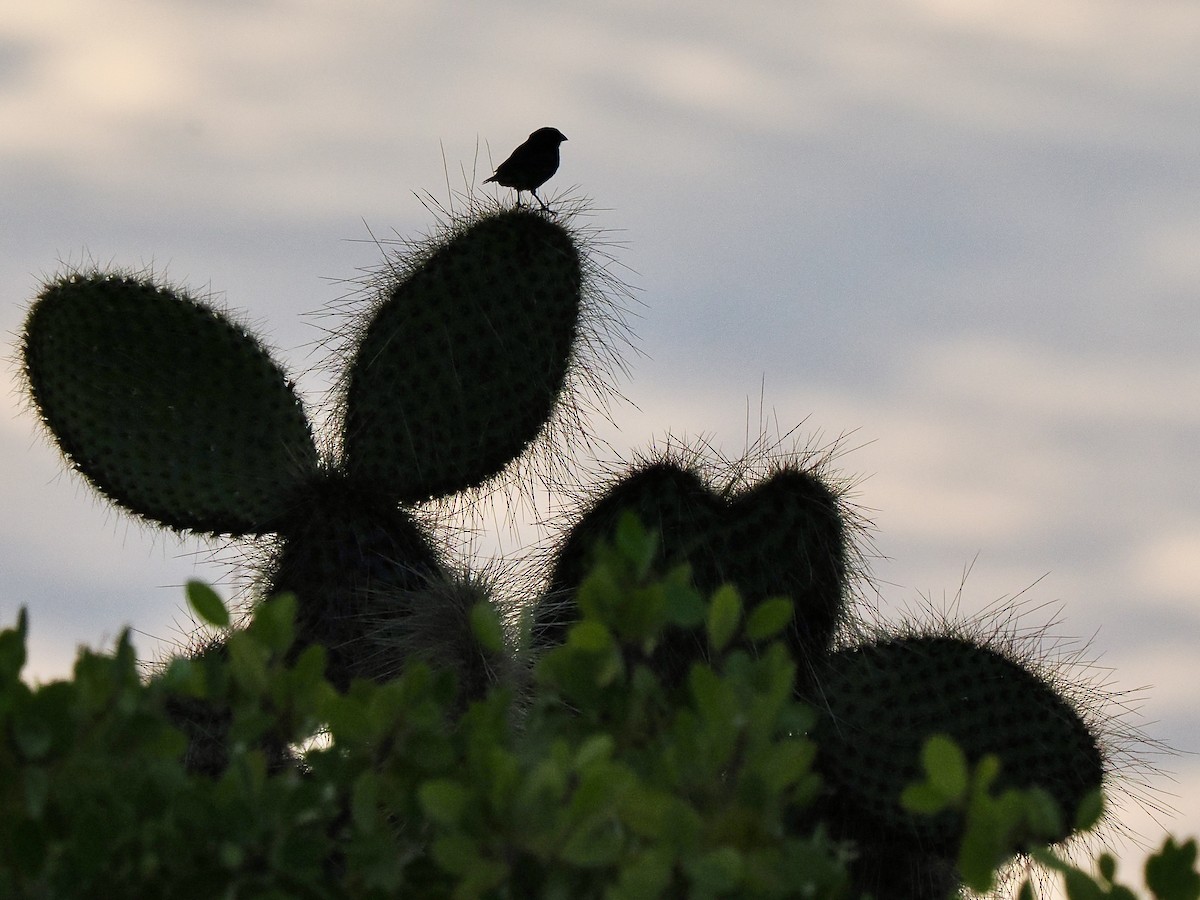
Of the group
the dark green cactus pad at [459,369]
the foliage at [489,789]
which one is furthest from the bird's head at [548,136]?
the foliage at [489,789]

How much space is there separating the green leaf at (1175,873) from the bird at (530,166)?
413cm

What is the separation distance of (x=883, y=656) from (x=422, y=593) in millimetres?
1577

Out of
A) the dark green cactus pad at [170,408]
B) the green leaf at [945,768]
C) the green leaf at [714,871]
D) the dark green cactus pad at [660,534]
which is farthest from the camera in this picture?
the dark green cactus pad at [170,408]

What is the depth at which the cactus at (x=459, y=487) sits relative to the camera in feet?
17.0

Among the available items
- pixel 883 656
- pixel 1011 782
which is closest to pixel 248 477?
pixel 883 656

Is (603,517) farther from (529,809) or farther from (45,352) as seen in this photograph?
(529,809)

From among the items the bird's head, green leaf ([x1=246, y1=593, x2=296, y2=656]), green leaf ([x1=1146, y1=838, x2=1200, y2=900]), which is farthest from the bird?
green leaf ([x1=1146, y1=838, x2=1200, y2=900])

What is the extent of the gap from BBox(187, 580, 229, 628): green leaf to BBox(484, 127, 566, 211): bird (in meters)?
3.84

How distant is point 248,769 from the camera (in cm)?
220

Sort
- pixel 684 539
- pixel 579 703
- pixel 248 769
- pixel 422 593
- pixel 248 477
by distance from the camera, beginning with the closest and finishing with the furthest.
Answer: pixel 248 769 → pixel 579 703 → pixel 422 593 → pixel 684 539 → pixel 248 477

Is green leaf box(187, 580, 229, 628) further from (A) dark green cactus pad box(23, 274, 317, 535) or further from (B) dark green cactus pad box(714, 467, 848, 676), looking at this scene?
(A) dark green cactus pad box(23, 274, 317, 535)

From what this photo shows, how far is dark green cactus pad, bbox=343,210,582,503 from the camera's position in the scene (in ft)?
18.6

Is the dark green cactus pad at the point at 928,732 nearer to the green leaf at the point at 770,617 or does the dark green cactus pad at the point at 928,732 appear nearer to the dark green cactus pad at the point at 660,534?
the dark green cactus pad at the point at 660,534

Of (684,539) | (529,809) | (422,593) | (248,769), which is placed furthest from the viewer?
(684,539)
